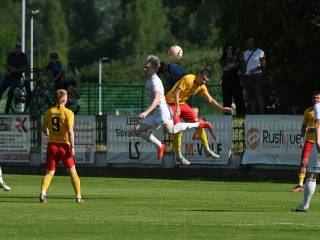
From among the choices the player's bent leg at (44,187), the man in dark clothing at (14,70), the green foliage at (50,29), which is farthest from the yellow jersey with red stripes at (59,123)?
the green foliage at (50,29)

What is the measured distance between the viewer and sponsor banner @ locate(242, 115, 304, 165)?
3328 centimetres

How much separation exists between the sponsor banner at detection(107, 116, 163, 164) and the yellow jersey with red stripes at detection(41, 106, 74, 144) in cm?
1193

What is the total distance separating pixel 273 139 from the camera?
111 ft

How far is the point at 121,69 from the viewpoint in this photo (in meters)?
117

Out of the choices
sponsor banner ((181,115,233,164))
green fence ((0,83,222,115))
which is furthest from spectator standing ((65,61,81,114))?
sponsor banner ((181,115,233,164))

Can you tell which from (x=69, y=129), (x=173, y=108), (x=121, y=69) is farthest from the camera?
(x=121, y=69)

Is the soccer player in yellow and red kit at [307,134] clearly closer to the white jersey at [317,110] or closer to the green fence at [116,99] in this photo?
the white jersey at [317,110]

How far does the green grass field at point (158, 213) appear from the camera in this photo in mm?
17484

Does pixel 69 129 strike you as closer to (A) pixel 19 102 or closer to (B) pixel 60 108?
(B) pixel 60 108

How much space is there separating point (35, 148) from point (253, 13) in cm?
831

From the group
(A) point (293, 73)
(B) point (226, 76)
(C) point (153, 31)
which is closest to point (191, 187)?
(B) point (226, 76)

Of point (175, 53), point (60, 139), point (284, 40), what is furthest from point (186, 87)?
point (284, 40)

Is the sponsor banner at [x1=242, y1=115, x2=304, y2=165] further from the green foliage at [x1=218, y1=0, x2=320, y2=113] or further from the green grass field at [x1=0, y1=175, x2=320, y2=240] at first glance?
the green foliage at [x1=218, y1=0, x2=320, y2=113]

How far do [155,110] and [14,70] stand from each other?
49.5 feet
